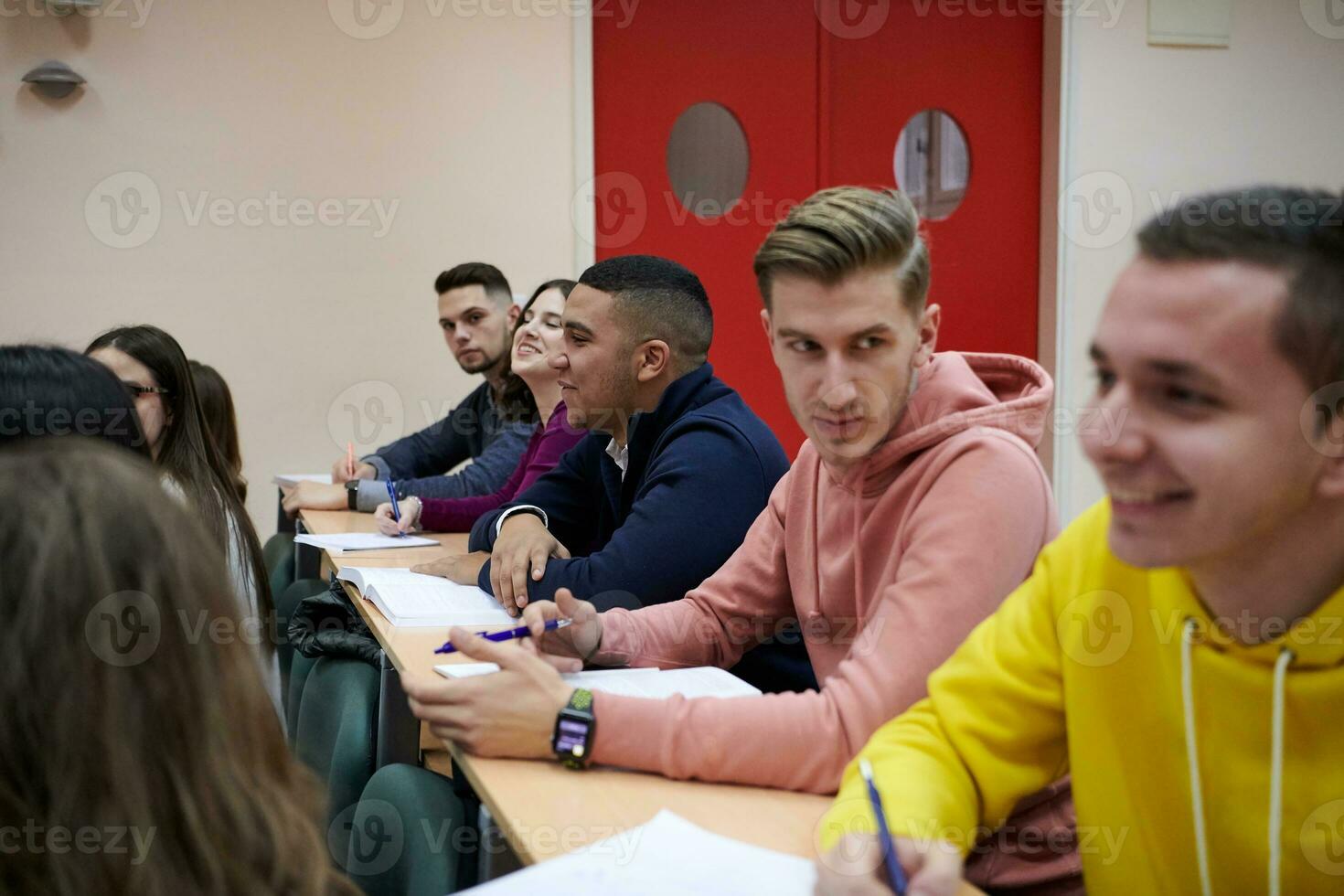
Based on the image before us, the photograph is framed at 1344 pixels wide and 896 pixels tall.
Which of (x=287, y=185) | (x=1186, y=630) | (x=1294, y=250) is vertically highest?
(x=287, y=185)

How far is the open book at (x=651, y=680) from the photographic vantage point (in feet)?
4.79

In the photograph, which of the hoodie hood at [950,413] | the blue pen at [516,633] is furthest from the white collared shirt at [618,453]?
the hoodie hood at [950,413]

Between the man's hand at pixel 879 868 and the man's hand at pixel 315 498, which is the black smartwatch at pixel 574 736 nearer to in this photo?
the man's hand at pixel 879 868

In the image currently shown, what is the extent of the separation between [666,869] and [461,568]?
4.41 feet

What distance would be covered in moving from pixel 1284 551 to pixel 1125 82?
458 centimetres

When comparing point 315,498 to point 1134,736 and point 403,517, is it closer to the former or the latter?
point 403,517

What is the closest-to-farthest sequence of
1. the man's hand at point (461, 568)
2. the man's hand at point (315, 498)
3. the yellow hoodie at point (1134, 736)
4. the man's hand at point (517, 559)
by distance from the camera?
the yellow hoodie at point (1134, 736), the man's hand at point (517, 559), the man's hand at point (461, 568), the man's hand at point (315, 498)

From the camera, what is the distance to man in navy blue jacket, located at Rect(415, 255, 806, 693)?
1997 mm

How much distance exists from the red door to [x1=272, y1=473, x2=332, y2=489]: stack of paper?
1411mm

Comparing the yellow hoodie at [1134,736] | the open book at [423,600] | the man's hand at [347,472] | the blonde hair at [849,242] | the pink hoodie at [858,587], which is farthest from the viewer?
the man's hand at [347,472]

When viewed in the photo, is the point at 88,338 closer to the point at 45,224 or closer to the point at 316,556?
the point at 45,224

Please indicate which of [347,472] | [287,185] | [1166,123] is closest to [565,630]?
[347,472]

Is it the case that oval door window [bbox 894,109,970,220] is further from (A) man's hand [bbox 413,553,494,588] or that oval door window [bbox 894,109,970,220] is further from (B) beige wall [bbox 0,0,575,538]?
(A) man's hand [bbox 413,553,494,588]

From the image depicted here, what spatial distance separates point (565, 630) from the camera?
5.39ft
